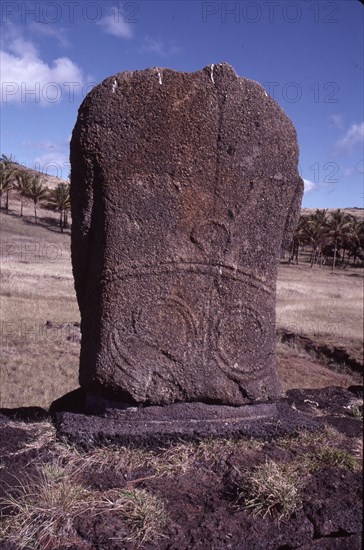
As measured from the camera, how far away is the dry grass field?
33.0ft

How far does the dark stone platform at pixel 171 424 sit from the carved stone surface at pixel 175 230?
108 millimetres

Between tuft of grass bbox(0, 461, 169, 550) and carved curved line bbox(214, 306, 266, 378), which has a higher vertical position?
carved curved line bbox(214, 306, 266, 378)

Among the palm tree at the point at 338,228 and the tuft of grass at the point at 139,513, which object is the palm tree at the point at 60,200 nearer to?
the palm tree at the point at 338,228

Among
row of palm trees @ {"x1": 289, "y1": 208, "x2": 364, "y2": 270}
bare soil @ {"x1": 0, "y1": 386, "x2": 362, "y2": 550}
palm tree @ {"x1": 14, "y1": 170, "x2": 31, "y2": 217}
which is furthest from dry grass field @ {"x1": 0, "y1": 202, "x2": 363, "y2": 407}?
palm tree @ {"x1": 14, "y1": 170, "x2": 31, "y2": 217}

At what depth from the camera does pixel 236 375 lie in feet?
15.9

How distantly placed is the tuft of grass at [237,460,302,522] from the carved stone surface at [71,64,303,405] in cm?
109

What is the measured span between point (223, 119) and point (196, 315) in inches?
58.0

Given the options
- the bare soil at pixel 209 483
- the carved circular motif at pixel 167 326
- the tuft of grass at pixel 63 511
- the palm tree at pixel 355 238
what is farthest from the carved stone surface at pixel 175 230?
the palm tree at pixel 355 238

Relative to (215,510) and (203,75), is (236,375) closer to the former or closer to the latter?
(215,510)

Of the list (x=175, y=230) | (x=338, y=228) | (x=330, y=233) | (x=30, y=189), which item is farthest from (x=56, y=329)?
(x=30, y=189)

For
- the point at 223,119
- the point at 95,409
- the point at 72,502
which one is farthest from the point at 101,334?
the point at 223,119

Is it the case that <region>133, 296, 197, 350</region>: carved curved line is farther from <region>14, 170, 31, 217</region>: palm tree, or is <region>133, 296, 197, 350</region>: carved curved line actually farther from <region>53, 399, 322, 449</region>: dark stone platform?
→ <region>14, 170, 31, 217</region>: palm tree

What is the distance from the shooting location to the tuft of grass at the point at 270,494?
138 inches

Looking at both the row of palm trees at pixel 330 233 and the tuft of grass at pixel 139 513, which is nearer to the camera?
the tuft of grass at pixel 139 513
